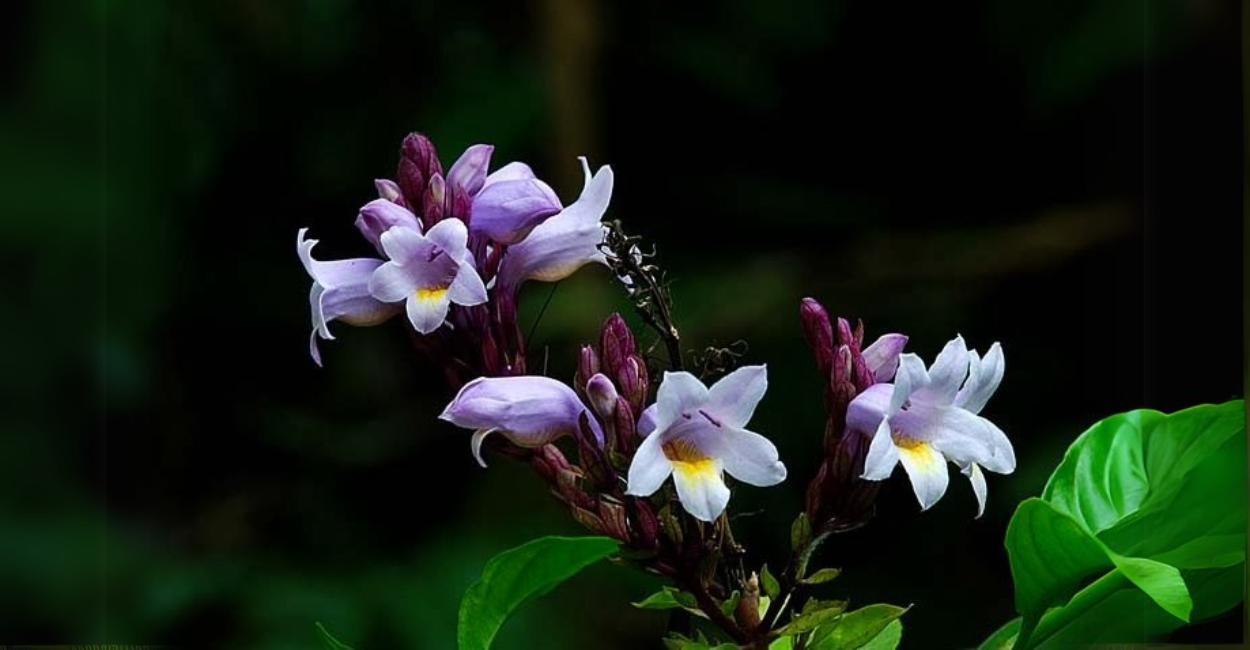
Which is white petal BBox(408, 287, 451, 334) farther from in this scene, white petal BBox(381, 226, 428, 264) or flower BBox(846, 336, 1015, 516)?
flower BBox(846, 336, 1015, 516)

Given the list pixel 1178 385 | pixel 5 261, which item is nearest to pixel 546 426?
pixel 1178 385

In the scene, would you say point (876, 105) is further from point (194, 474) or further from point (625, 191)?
point (194, 474)

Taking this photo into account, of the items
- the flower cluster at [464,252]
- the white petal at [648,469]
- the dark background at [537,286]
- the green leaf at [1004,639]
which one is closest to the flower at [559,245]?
the flower cluster at [464,252]

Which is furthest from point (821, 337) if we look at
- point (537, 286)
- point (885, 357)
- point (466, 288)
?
point (537, 286)

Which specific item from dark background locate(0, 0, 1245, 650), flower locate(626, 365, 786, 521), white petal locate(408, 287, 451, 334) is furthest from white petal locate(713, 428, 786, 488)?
dark background locate(0, 0, 1245, 650)

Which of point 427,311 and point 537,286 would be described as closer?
point 427,311

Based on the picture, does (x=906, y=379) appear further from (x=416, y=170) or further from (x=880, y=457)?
(x=416, y=170)

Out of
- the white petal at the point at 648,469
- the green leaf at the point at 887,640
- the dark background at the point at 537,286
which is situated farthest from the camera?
the dark background at the point at 537,286

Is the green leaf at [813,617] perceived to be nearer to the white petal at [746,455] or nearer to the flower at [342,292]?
the white petal at [746,455]
